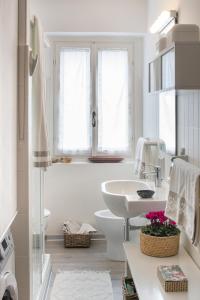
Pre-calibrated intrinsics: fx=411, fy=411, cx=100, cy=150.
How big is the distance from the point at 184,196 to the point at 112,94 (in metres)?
2.49

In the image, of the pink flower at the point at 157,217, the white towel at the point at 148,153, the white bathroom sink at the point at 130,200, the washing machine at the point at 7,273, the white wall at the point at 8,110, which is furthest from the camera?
the white towel at the point at 148,153

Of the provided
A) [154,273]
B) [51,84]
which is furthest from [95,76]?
[154,273]

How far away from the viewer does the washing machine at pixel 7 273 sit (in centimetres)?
173

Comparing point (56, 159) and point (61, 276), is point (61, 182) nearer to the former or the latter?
point (56, 159)

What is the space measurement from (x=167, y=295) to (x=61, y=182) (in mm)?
2557

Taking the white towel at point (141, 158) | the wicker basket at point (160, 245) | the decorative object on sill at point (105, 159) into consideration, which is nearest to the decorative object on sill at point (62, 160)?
the decorative object on sill at point (105, 159)

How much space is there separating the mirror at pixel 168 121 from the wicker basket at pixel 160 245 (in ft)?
2.16

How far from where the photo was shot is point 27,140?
239cm

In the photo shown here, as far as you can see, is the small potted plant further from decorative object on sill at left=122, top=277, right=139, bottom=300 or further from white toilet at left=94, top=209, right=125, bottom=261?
white toilet at left=94, top=209, right=125, bottom=261

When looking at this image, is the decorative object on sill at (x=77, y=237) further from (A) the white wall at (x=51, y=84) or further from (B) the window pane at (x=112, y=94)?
(B) the window pane at (x=112, y=94)

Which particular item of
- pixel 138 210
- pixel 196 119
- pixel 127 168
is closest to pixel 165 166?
pixel 138 210

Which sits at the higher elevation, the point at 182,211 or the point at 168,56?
the point at 168,56

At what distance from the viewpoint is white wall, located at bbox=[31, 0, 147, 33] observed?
4.23 meters

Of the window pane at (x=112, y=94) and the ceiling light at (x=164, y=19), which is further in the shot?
the window pane at (x=112, y=94)
